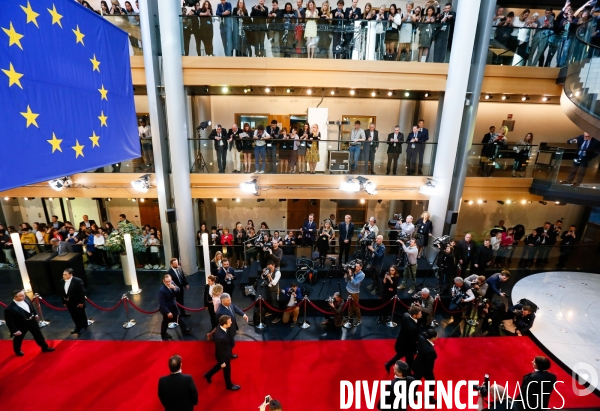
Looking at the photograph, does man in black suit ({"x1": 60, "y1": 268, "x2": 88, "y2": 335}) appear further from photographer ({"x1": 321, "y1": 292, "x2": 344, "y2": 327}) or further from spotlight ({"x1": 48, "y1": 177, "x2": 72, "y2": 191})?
photographer ({"x1": 321, "y1": 292, "x2": 344, "y2": 327})

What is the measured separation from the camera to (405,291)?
8953 millimetres

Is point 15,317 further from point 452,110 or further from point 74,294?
point 452,110

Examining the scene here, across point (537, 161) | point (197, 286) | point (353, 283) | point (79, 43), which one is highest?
point (79, 43)

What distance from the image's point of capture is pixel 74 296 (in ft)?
23.0

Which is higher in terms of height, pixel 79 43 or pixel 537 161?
pixel 79 43

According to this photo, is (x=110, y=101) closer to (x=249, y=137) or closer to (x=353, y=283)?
(x=249, y=137)

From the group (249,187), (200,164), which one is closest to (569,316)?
(249,187)

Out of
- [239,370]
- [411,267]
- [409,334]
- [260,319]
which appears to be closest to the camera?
[409,334]

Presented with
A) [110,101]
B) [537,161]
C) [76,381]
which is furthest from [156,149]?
[537,161]

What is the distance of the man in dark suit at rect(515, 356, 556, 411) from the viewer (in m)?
4.59

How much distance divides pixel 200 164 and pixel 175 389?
7360 millimetres

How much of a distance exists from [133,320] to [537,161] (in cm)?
1307

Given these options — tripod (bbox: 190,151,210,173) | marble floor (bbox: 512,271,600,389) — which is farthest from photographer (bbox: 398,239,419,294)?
tripod (bbox: 190,151,210,173)

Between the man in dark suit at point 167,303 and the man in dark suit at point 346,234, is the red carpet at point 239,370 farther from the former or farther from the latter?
the man in dark suit at point 346,234
